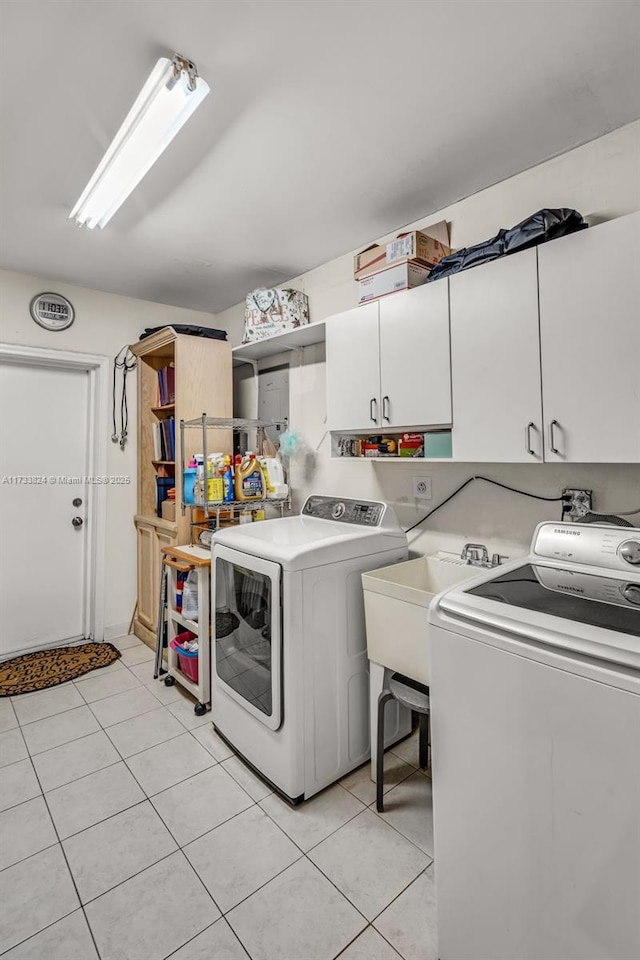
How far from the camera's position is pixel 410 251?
2010mm

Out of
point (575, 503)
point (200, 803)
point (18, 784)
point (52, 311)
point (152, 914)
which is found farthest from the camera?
point (52, 311)

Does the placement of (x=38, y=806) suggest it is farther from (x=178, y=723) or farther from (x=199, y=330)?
(x=199, y=330)

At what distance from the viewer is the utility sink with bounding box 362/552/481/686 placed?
1704 millimetres

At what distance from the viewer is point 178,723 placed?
2.45m

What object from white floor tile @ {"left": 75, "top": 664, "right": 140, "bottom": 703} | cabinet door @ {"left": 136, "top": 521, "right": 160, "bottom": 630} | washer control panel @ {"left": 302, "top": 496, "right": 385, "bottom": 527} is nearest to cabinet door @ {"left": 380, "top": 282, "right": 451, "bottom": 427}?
washer control panel @ {"left": 302, "top": 496, "right": 385, "bottom": 527}

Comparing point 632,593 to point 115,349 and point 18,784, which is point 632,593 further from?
point 115,349

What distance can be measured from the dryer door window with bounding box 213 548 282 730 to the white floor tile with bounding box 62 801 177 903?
534mm

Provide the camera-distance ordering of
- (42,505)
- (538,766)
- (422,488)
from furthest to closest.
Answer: (42,505), (422,488), (538,766)

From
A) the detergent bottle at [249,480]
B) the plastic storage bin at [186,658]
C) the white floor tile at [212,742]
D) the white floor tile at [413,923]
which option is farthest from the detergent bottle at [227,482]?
the white floor tile at [413,923]

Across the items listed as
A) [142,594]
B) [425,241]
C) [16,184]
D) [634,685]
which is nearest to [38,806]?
[142,594]

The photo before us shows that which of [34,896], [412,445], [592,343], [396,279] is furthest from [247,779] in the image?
[396,279]

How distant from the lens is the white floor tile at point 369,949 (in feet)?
4.26

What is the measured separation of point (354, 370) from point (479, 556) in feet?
3.43

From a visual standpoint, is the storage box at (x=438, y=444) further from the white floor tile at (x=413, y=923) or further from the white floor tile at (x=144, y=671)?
the white floor tile at (x=144, y=671)
